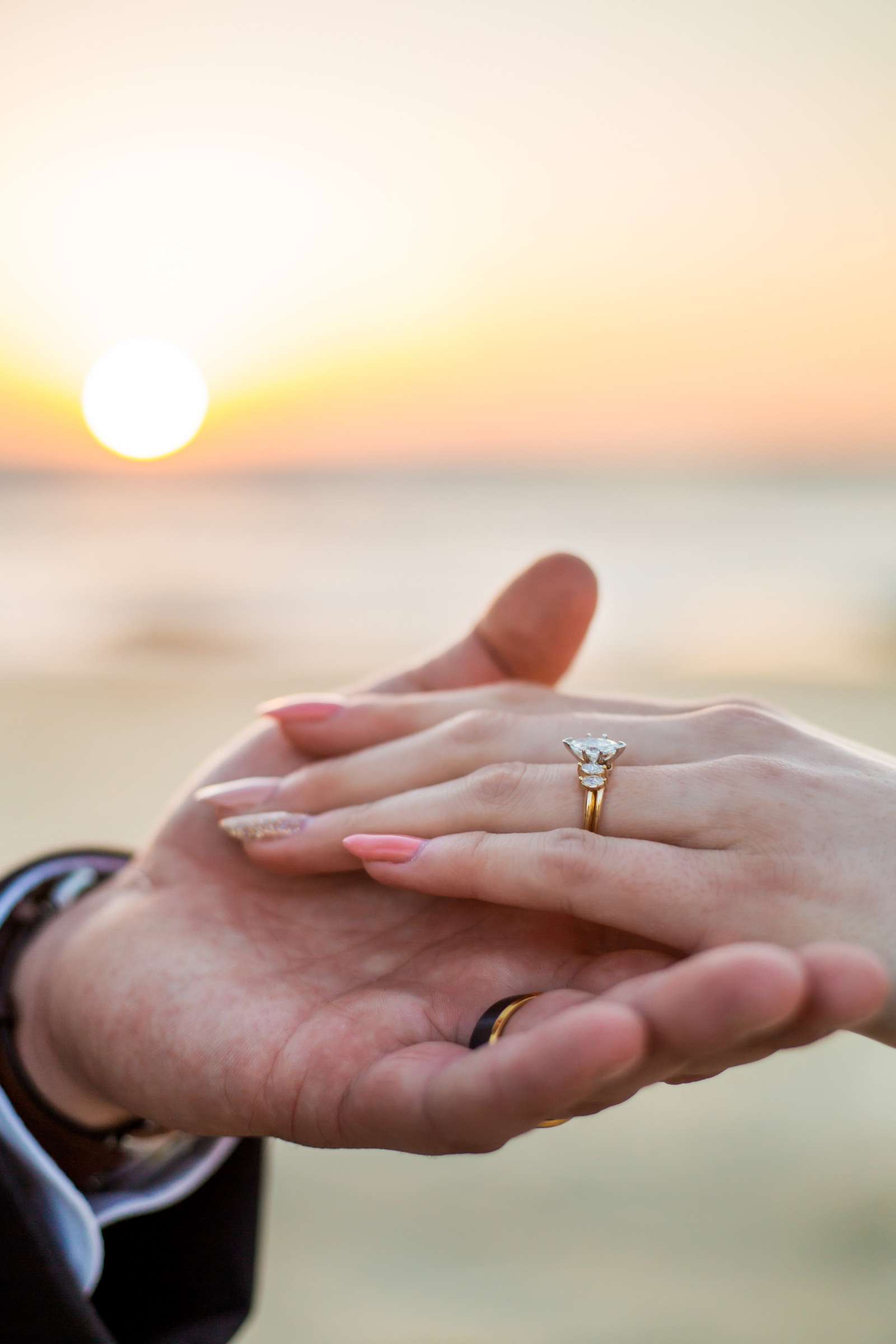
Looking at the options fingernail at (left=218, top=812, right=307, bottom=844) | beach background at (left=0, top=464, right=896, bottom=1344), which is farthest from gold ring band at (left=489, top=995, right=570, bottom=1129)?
beach background at (left=0, top=464, right=896, bottom=1344)

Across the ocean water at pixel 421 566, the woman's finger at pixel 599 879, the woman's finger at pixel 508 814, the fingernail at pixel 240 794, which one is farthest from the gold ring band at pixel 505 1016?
the ocean water at pixel 421 566

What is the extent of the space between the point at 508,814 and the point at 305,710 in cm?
66

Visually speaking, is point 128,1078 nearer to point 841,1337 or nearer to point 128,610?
point 841,1337

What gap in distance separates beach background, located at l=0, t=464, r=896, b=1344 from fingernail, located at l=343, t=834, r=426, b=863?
2.08 meters

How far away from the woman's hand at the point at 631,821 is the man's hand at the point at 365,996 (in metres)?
0.11

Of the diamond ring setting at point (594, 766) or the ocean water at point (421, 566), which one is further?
the ocean water at point (421, 566)

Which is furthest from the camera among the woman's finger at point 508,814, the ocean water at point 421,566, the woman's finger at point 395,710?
the ocean water at point 421,566

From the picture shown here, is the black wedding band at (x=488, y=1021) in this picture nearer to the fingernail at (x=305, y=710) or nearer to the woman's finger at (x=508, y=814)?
the woman's finger at (x=508, y=814)

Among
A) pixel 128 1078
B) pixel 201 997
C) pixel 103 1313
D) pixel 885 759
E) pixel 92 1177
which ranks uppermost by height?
pixel 885 759

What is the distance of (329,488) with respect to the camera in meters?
19.5

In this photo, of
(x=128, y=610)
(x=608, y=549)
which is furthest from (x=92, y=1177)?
(x=608, y=549)

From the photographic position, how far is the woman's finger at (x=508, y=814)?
4.99 ft

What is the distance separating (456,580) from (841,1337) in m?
11.2

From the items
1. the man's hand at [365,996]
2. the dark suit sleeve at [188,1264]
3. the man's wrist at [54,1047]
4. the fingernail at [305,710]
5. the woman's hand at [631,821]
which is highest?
the fingernail at [305,710]
